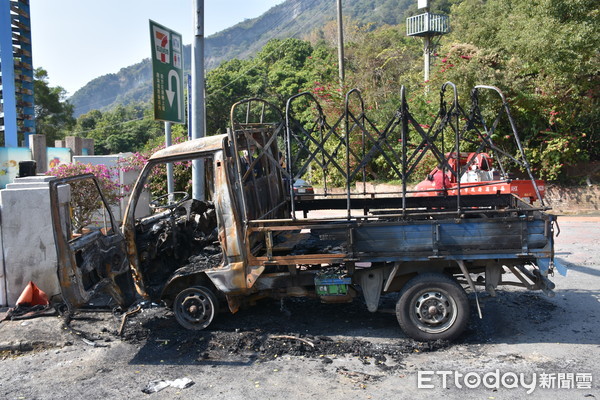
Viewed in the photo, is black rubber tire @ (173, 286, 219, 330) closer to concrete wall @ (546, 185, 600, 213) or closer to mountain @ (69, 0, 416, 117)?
concrete wall @ (546, 185, 600, 213)

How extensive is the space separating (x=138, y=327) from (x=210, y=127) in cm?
3161

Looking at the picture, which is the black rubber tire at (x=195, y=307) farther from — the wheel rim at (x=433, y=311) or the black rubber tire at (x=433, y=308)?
the wheel rim at (x=433, y=311)

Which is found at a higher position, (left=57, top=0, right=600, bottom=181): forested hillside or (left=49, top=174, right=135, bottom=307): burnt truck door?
(left=57, top=0, right=600, bottom=181): forested hillside

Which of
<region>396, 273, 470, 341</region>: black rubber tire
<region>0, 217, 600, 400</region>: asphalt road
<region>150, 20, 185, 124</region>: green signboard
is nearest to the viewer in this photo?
<region>0, 217, 600, 400</region>: asphalt road

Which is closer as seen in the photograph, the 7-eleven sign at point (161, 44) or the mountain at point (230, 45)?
the 7-eleven sign at point (161, 44)

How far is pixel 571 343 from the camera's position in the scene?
502cm

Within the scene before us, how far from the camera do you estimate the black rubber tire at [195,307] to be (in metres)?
5.62

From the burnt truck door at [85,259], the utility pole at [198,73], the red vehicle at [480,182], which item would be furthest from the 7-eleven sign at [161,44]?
the red vehicle at [480,182]

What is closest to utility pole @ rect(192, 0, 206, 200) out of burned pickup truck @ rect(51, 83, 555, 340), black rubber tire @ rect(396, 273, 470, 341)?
burned pickup truck @ rect(51, 83, 555, 340)

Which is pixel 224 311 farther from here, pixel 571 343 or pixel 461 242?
pixel 571 343

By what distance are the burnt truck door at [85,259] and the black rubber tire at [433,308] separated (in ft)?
10.7

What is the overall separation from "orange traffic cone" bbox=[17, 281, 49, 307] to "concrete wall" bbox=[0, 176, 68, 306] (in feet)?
0.27

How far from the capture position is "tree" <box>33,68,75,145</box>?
4084 cm

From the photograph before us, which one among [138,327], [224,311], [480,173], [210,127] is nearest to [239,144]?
[224,311]
